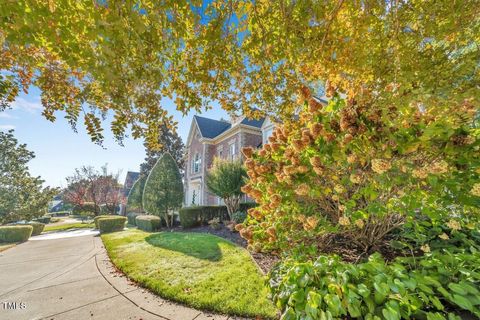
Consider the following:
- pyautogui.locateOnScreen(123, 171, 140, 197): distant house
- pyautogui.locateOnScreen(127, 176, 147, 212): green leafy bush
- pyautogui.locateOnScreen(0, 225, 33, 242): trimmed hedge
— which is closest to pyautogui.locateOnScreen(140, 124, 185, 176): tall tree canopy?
pyautogui.locateOnScreen(127, 176, 147, 212): green leafy bush

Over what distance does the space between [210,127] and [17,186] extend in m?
16.9

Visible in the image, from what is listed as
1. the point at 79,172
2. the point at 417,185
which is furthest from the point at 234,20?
the point at 79,172

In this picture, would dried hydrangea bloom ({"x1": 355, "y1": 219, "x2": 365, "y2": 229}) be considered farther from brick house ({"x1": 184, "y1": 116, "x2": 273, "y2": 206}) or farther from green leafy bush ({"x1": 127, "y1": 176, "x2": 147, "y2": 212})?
green leafy bush ({"x1": 127, "y1": 176, "x2": 147, "y2": 212})

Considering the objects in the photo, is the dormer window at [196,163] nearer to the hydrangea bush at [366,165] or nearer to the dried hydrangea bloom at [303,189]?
the hydrangea bush at [366,165]

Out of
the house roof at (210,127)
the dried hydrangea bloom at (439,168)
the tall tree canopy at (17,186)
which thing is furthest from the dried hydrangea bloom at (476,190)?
the tall tree canopy at (17,186)

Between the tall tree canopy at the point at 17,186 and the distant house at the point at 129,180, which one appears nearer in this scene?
the tall tree canopy at the point at 17,186

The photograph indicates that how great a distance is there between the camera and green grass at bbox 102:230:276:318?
11.5ft

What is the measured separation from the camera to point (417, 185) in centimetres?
269

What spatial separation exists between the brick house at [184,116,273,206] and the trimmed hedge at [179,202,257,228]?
2.54 metres

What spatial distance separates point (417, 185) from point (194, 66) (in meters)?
3.31

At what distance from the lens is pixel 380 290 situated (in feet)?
6.45

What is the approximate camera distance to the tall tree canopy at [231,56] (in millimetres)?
1976

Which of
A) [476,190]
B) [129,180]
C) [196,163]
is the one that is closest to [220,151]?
[196,163]

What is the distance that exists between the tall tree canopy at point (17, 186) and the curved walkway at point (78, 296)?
1383cm
